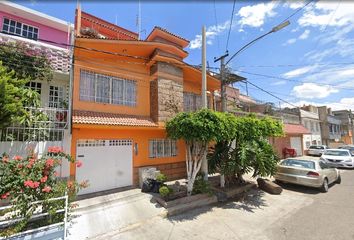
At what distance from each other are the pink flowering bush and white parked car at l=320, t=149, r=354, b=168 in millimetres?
20262

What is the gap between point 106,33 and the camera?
15070 millimetres

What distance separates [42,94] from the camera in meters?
8.98

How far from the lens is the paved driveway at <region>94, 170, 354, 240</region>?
225 inches

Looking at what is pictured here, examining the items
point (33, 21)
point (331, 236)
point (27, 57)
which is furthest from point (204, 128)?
point (33, 21)

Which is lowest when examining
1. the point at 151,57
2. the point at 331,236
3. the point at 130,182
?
the point at 331,236

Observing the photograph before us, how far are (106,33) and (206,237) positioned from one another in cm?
1518

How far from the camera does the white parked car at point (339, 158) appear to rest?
1717 cm

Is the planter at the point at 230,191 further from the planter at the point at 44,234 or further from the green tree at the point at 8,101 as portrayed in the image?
the green tree at the point at 8,101

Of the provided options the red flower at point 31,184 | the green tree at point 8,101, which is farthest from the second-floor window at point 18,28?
the red flower at point 31,184

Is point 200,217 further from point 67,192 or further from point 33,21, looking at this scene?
point 33,21

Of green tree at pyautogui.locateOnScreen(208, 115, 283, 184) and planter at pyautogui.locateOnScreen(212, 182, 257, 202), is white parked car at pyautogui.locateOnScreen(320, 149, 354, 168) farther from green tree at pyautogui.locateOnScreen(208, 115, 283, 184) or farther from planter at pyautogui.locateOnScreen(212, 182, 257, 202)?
planter at pyautogui.locateOnScreen(212, 182, 257, 202)

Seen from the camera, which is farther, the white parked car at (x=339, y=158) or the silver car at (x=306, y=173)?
the white parked car at (x=339, y=158)

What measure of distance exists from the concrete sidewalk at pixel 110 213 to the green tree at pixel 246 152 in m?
3.70

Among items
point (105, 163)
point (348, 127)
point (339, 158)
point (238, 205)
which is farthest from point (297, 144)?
point (348, 127)
